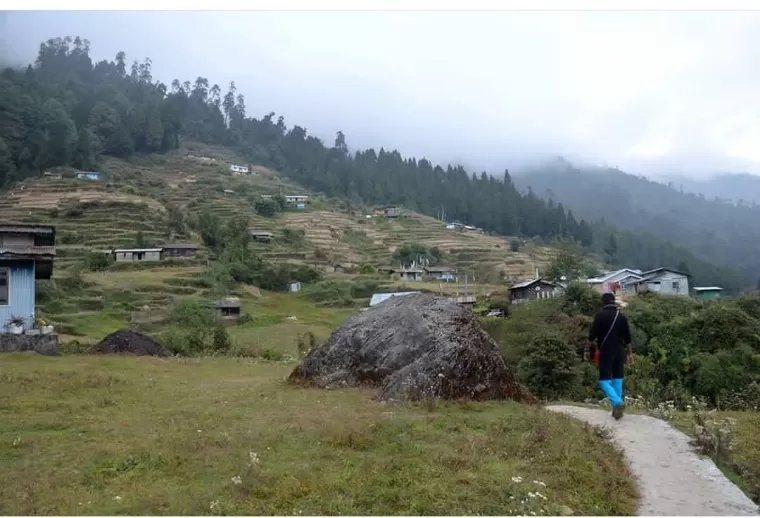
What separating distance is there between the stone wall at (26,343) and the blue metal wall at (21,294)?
0.65 m

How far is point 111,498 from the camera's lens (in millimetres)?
6047

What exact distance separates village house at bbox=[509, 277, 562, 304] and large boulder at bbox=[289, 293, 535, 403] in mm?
54052

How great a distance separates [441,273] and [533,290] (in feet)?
75.4

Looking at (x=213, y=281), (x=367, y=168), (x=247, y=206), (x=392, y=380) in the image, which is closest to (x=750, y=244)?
(x=367, y=168)

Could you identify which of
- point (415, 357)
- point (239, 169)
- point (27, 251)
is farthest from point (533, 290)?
point (239, 169)

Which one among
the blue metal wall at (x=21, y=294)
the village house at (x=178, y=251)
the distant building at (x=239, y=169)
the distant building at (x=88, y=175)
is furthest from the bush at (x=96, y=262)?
the distant building at (x=239, y=169)

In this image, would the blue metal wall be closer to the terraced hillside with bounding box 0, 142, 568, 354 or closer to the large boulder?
the terraced hillside with bounding box 0, 142, 568, 354

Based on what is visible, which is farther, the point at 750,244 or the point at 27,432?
the point at 750,244

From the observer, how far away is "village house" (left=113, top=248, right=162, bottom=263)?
7494 cm

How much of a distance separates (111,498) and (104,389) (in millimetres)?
8809

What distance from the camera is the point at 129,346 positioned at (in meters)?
26.9

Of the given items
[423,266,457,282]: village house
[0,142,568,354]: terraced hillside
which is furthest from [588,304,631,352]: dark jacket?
[423,266,457,282]: village house

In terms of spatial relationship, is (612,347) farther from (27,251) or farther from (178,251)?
(178,251)

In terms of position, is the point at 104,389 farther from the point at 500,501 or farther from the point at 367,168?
the point at 367,168
